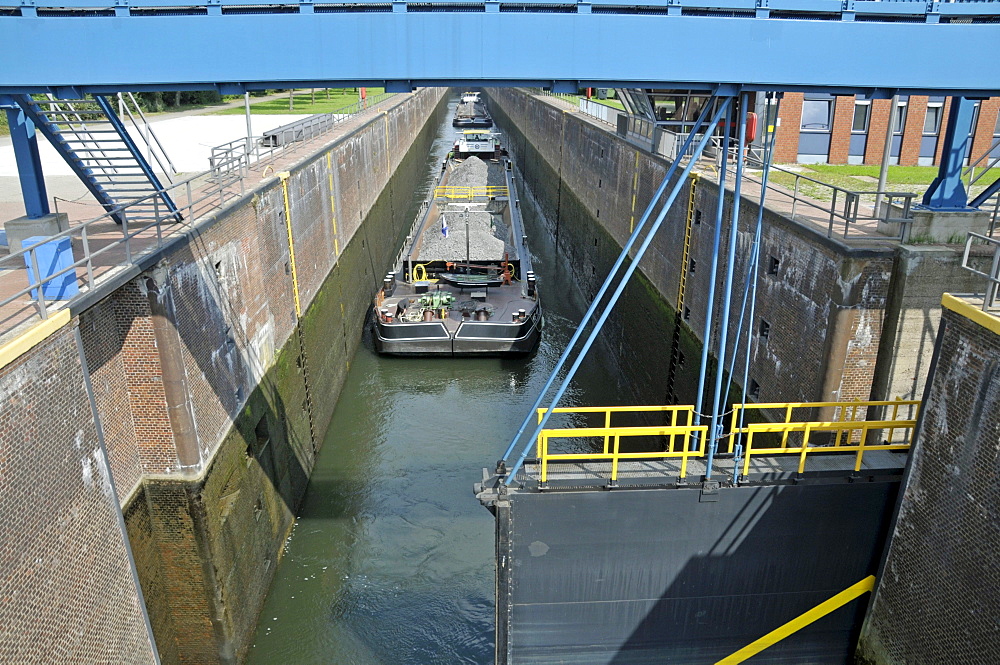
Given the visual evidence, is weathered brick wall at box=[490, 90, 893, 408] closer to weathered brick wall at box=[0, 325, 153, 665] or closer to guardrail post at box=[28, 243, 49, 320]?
weathered brick wall at box=[0, 325, 153, 665]

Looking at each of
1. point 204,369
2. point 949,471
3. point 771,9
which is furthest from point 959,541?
point 204,369

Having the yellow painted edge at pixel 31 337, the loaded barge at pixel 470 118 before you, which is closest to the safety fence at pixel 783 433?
the yellow painted edge at pixel 31 337

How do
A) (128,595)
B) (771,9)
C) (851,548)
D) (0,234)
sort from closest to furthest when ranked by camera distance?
(771,9) < (128,595) < (851,548) < (0,234)

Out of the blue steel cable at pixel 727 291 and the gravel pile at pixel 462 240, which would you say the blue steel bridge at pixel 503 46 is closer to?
the blue steel cable at pixel 727 291

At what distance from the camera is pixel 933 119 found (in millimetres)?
23250

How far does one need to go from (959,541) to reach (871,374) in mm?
3452

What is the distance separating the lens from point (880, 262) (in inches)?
398

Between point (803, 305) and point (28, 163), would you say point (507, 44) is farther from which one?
point (803, 305)

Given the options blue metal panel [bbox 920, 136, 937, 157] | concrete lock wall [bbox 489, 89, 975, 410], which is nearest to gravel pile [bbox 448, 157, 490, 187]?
concrete lock wall [bbox 489, 89, 975, 410]

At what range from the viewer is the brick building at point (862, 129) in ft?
75.9

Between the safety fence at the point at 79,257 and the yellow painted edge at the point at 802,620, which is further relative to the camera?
the yellow painted edge at the point at 802,620

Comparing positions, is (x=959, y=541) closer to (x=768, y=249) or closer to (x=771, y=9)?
(x=771, y=9)

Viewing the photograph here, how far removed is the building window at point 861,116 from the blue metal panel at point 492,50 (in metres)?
17.8

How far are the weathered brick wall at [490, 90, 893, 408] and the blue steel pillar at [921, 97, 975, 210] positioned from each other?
1231 mm
